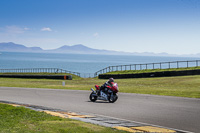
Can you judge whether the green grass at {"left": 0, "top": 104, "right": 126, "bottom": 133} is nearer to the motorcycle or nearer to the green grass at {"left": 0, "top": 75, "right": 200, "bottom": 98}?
the motorcycle

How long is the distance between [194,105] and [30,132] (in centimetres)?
920

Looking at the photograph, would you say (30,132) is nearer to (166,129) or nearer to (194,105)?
(166,129)

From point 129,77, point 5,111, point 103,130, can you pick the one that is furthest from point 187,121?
point 129,77

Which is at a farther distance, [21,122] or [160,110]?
[160,110]

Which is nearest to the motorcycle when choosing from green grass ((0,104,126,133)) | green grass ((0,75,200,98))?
green grass ((0,75,200,98))

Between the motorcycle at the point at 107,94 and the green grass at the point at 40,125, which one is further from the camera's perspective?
the motorcycle at the point at 107,94

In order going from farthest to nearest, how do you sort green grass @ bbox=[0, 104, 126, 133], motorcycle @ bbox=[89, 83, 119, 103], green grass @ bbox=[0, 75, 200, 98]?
green grass @ bbox=[0, 75, 200, 98] < motorcycle @ bbox=[89, 83, 119, 103] < green grass @ bbox=[0, 104, 126, 133]

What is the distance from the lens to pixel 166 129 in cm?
916

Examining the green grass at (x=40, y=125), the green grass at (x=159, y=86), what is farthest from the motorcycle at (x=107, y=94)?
the green grass at (x=40, y=125)

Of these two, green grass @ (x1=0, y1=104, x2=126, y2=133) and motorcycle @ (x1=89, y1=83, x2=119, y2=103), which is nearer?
green grass @ (x1=0, y1=104, x2=126, y2=133)

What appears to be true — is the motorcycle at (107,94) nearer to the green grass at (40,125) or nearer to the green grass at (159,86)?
the green grass at (159,86)

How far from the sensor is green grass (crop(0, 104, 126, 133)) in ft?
27.4

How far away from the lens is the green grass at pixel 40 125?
8.34m

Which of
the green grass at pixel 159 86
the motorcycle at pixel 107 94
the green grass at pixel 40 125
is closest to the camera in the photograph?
the green grass at pixel 40 125
